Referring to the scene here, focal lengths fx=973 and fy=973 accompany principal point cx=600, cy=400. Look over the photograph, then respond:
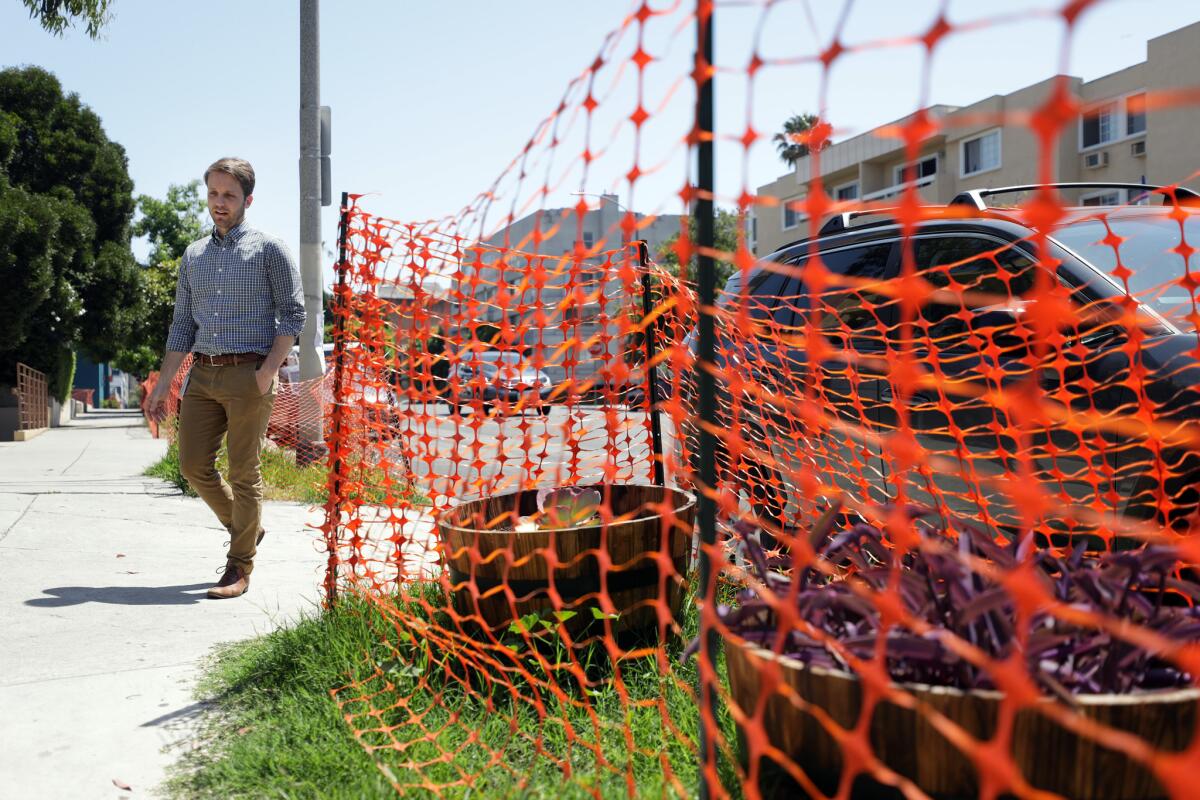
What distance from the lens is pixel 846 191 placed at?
137ft

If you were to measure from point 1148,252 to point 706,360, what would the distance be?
324 centimetres

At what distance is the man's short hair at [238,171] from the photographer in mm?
4684

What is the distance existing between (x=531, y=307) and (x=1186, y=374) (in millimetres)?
2275

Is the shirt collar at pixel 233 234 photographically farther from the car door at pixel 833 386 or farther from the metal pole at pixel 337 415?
the car door at pixel 833 386

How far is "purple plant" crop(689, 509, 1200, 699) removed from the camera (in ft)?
4.69

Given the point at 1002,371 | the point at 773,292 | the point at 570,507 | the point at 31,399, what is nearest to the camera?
the point at 1002,371

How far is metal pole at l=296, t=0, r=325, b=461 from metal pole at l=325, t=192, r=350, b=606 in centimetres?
554

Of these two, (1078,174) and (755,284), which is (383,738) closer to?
(755,284)

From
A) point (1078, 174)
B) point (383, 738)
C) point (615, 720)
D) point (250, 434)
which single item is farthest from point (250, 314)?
point (1078, 174)

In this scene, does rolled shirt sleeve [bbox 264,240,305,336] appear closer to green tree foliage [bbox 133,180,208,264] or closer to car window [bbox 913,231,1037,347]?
car window [bbox 913,231,1037,347]

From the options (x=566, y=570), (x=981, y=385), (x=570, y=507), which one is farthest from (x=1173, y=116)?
(x=566, y=570)

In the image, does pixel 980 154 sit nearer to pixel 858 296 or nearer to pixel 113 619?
pixel 858 296

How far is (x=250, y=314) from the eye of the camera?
472 cm

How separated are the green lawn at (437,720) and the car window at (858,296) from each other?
223 cm
